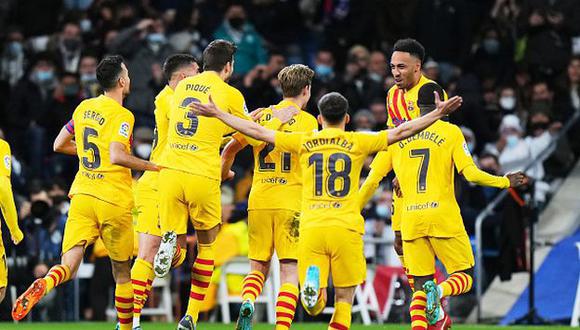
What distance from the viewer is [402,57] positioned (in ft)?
49.1

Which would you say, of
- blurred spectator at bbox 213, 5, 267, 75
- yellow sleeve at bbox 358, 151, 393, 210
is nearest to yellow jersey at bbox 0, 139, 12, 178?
yellow sleeve at bbox 358, 151, 393, 210

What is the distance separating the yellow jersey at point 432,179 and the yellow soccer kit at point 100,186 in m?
2.71

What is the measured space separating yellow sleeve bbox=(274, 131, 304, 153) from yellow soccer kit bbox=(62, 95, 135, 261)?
191 cm

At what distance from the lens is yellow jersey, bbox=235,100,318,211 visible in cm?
1502

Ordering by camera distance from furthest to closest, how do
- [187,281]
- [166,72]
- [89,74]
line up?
[89,74]
[187,281]
[166,72]

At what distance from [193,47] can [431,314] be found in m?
12.2

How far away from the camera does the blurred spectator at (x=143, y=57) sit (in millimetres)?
24250

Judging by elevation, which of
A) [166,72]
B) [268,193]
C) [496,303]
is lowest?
[496,303]

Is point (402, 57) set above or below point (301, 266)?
above

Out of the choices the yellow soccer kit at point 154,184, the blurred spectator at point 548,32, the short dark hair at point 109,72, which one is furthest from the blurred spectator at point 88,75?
the short dark hair at point 109,72

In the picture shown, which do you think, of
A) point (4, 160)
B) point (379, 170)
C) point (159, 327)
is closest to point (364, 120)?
point (159, 327)

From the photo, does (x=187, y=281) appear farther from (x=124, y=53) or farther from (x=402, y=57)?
(x=402, y=57)

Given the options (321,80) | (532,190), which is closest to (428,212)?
(532,190)

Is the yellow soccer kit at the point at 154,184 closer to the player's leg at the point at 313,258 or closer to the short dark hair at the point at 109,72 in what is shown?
the short dark hair at the point at 109,72
